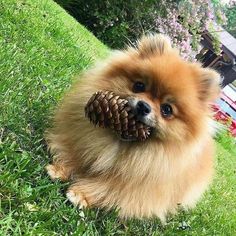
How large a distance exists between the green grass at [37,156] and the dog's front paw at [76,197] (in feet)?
0.14

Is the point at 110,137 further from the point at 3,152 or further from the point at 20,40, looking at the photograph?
the point at 20,40

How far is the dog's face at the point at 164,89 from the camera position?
287 centimetres

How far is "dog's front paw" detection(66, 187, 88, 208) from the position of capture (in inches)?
114

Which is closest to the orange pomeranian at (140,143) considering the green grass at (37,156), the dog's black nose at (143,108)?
the dog's black nose at (143,108)

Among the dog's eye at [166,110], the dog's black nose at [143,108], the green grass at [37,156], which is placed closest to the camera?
the green grass at [37,156]

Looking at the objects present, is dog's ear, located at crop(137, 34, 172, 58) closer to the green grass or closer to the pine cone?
the pine cone

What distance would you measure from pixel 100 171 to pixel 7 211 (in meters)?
0.70

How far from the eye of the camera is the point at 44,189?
2773mm

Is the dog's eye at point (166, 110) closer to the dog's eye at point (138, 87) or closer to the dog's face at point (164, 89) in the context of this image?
the dog's face at point (164, 89)

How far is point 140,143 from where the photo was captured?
296cm

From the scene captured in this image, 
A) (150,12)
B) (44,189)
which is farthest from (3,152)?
(150,12)

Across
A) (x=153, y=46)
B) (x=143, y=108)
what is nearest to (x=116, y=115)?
(x=143, y=108)

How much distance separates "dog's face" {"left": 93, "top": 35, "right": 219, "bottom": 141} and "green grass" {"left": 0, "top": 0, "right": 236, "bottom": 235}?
0.59 m

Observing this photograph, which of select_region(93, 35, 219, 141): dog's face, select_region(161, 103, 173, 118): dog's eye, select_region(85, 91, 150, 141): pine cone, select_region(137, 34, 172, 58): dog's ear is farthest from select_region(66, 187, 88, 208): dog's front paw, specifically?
select_region(137, 34, 172, 58): dog's ear
